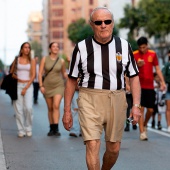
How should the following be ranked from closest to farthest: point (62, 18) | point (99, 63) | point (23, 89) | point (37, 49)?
point (99, 63), point (23, 89), point (62, 18), point (37, 49)

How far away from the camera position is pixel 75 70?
6938 millimetres

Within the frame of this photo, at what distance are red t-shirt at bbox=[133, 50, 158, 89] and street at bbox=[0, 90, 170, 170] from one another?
1055mm

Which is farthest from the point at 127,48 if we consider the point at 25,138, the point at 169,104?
the point at 169,104

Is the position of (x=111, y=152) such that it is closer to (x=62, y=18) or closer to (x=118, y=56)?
Result: (x=118, y=56)

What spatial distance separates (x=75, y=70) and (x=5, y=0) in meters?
92.3

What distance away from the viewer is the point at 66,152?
11.1 meters

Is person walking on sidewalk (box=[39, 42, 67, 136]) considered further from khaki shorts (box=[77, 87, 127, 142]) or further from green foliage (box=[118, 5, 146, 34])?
green foliage (box=[118, 5, 146, 34])

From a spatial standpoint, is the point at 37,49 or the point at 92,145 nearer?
the point at 92,145

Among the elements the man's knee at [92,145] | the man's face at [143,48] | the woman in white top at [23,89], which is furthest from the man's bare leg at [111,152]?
the woman in white top at [23,89]

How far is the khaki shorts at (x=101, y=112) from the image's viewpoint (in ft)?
22.3

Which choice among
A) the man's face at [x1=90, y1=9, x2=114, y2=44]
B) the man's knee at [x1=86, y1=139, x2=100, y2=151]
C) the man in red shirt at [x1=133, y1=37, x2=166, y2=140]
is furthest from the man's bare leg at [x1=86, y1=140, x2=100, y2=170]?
the man in red shirt at [x1=133, y1=37, x2=166, y2=140]

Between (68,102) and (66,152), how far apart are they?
14.0ft

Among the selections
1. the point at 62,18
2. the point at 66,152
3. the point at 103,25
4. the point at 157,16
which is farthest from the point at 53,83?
the point at 62,18

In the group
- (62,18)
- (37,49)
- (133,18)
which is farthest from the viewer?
(37,49)
